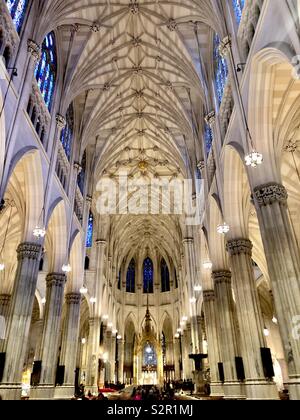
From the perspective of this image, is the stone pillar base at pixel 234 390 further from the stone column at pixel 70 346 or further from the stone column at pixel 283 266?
the stone column at pixel 70 346

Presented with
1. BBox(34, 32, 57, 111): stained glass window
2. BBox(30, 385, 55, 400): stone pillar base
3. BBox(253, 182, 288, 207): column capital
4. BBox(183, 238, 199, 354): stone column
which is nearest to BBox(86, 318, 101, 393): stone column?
BBox(183, 238, 199, 354): stone column

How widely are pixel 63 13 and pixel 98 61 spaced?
4.51m

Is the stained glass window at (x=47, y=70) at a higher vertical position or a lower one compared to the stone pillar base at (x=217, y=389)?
higher

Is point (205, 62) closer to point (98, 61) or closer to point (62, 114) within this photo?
point (98, 61)

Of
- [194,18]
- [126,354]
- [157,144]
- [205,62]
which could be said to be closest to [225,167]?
[205,62]

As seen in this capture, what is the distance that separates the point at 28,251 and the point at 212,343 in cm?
1270

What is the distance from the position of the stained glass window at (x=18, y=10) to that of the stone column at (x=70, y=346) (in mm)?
16563

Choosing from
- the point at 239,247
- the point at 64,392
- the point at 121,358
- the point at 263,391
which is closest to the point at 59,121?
the point at 239,247

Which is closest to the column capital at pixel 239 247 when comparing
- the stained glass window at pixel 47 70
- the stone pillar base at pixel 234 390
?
the stone pillar base at pixel 234 390

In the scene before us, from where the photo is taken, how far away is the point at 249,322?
40.1 feet

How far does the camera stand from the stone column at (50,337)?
15727 millimetres

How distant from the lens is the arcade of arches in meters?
11.0

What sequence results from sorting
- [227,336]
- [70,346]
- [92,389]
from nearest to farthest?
[227,336], [70,346], [92,389]

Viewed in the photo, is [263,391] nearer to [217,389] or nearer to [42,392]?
[217,389]
